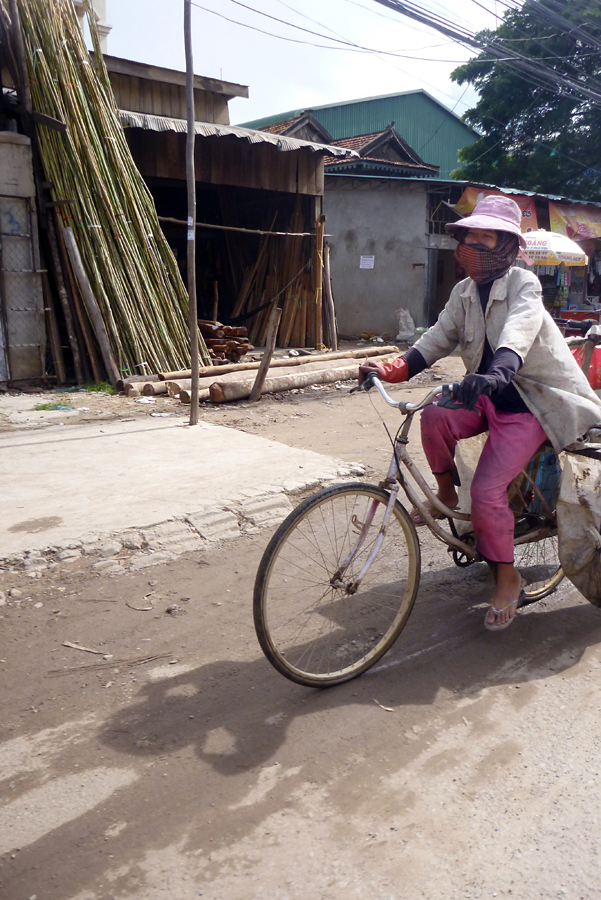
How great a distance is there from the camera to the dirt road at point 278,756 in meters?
1.97

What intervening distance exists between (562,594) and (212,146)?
1106 cm

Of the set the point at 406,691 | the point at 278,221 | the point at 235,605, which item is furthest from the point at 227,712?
the point at 278,221

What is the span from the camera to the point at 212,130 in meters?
11.1

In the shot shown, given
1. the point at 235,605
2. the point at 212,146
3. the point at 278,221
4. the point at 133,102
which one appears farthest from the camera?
the point at 278,221

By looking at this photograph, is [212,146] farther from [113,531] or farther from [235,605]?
[235,605]

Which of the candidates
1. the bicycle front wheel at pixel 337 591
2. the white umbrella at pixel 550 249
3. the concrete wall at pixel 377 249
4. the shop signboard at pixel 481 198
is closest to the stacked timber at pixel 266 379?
the white umbrella at pixel 550 249

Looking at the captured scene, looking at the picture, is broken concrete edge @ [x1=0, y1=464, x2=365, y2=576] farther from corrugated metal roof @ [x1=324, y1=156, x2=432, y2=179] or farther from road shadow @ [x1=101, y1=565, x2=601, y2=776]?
corrugated metal roof @ [x1=324, y1=156, x2=432, y2=179]

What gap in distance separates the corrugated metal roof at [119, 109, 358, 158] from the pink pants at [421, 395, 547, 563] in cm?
853

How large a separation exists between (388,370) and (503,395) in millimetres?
543

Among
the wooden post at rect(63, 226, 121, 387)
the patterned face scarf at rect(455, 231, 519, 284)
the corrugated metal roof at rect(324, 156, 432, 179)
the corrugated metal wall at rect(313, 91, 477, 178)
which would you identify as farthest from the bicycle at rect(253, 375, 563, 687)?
the corrugated metal wall at rect(313, 91, 477, 178)

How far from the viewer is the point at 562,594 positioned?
384 centimetres

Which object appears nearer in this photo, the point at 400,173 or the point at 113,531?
the point at 113,531

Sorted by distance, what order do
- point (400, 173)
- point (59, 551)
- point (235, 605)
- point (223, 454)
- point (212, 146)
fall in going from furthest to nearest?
point (400, 173) < point (212, 146) < point (223, 454) < point (59, 551) < point (235, 605)

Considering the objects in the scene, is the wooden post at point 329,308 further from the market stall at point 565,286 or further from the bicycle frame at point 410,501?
the bicycle frame at point 410,501
